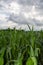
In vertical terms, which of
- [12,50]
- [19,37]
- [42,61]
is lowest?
[42,61]

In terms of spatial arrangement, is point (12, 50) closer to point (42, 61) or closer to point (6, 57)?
point (6, 57)

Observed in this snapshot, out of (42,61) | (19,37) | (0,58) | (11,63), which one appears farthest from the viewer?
(19,37)

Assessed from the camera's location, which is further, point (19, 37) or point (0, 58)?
point (19, 37)

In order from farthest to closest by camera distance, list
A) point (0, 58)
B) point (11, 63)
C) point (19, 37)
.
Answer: point (19, 37), point (11, 63), point (0, 58)

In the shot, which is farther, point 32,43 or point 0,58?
point 32,43

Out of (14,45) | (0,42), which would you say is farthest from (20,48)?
(0,42)

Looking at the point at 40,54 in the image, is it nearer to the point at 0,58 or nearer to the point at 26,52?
the point at 26,52

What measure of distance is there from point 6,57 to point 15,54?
13cm

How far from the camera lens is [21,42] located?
283cm

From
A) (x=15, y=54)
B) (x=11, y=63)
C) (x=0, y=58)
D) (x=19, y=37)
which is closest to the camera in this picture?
(x=0, y=58)

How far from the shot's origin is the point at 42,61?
2664 mm

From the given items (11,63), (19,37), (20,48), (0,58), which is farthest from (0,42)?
(0,58)

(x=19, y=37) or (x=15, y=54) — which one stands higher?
(x=19, y=37)

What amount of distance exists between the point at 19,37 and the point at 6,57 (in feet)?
1.79
